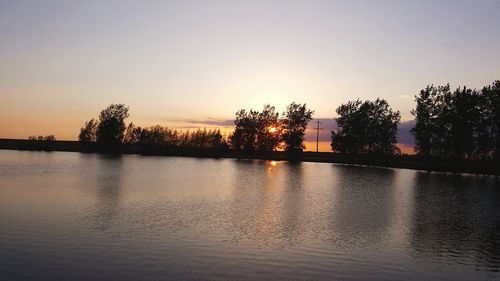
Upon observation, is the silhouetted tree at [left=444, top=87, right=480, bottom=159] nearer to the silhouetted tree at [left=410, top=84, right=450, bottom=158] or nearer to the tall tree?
the silhouetted tree at [left=410, top=84, right=450, bottom=158]

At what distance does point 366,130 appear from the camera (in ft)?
527

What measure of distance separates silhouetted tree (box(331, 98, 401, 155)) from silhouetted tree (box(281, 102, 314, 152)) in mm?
20982

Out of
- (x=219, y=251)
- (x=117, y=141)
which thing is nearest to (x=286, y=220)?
(x=219, y=251)

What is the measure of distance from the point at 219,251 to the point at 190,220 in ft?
27.0

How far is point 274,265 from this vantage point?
18.2 m

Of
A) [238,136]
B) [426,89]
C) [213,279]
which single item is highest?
[426,89]

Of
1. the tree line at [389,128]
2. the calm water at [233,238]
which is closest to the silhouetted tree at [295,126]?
the tree line at [389,128]

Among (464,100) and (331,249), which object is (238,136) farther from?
(331,249)

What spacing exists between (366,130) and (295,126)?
35.2 m

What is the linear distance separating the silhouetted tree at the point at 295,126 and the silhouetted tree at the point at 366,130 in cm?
2098

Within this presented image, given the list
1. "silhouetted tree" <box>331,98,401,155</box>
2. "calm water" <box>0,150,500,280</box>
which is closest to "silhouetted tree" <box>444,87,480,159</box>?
"silhouetted tree" <box>331,98,401,155</box>

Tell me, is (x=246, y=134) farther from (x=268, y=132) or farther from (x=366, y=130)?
(x=366, y=130)

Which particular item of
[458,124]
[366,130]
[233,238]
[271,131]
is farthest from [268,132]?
[233,238]

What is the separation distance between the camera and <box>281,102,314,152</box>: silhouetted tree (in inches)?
7249
